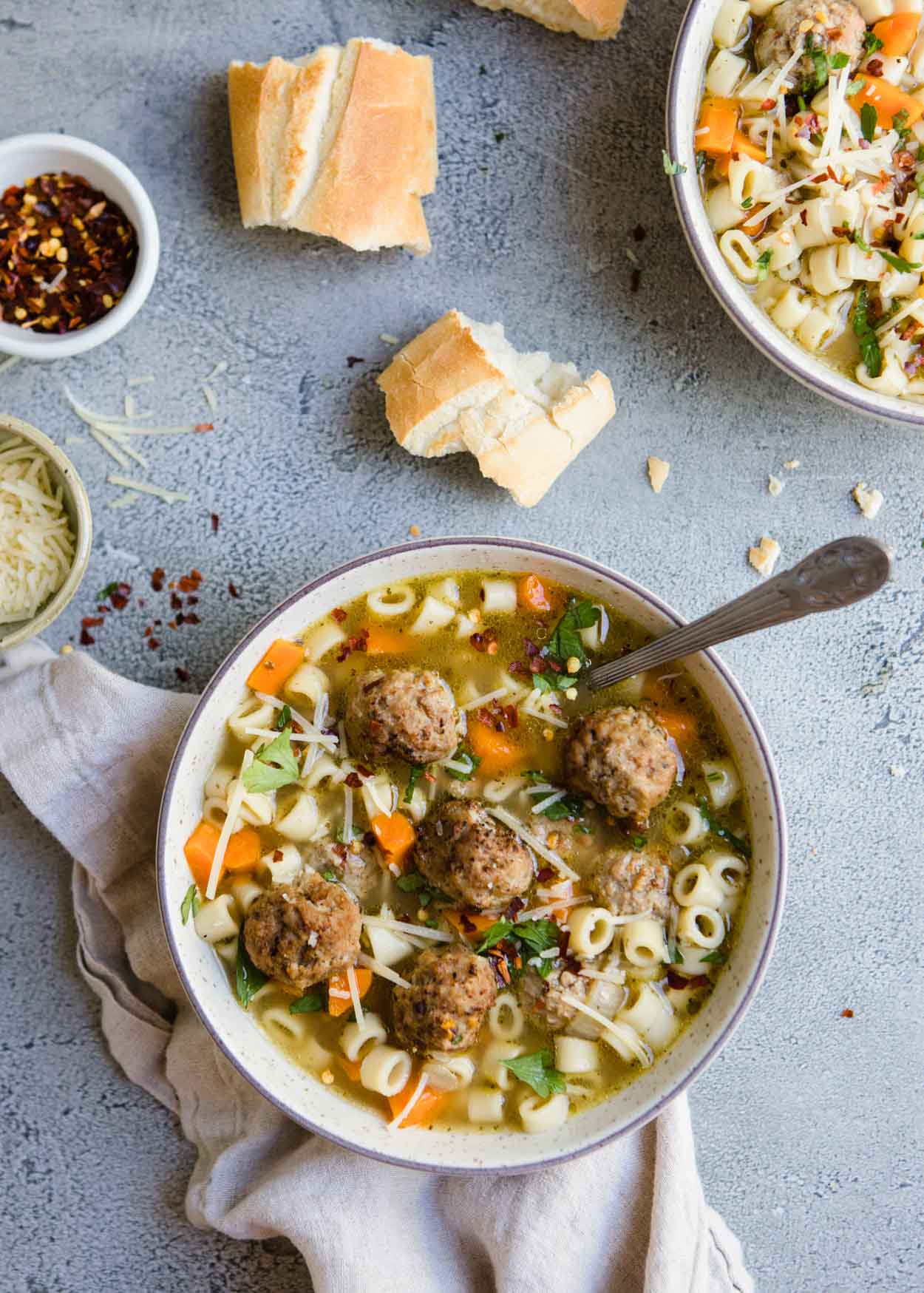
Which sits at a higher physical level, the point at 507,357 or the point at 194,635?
the point at 507,357

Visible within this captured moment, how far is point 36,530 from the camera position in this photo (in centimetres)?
434

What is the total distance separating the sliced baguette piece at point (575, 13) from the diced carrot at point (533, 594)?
219 cm

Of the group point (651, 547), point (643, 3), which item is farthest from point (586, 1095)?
point (643, 3)

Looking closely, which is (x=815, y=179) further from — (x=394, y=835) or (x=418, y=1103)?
(x=418, y=1103)

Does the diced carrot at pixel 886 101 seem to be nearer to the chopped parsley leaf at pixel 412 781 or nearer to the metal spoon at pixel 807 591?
the metal spoon at pixel 807 591

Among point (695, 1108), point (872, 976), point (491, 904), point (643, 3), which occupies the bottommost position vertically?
point (695, 1108)

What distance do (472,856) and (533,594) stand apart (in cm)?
96

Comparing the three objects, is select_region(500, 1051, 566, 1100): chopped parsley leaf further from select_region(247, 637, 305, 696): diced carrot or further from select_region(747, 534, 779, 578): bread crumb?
select_region(747, 534, 779, 578): bread crumb

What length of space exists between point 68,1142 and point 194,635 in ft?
6.90

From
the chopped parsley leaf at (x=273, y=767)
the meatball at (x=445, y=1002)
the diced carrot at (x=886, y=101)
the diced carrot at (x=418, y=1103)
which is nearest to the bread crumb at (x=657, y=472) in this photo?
the diced carrot at (x=886, y=101)

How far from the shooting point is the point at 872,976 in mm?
4715

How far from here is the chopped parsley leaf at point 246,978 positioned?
4145mm

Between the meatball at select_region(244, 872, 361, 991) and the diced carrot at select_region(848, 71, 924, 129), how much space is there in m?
3.49

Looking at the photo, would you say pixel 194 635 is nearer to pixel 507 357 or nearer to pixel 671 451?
pixel 507 357
